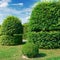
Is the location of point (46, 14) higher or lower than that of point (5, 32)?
higher

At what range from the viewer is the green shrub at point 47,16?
17359 millimetres

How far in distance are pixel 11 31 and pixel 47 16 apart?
4594mm

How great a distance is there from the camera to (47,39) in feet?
56.0

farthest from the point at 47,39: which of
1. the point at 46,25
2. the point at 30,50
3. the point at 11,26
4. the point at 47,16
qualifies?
the point at 11,26

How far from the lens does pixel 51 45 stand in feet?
56.2

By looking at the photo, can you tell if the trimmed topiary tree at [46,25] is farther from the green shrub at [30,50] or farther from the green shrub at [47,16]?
the green shrub at [30,50]

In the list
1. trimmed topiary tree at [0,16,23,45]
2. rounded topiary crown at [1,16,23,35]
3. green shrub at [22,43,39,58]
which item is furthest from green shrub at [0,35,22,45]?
green shrub at [22,43,39,58]

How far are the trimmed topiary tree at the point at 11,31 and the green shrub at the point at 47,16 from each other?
361 cm

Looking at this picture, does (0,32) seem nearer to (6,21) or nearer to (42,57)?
(6,21)

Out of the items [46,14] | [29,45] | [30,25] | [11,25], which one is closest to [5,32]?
[11,25]

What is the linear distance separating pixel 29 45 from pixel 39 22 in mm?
3291

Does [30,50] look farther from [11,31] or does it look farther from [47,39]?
[11,31]

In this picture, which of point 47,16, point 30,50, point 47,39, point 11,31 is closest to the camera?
point 30,50

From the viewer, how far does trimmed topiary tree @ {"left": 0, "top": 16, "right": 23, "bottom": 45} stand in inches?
813
